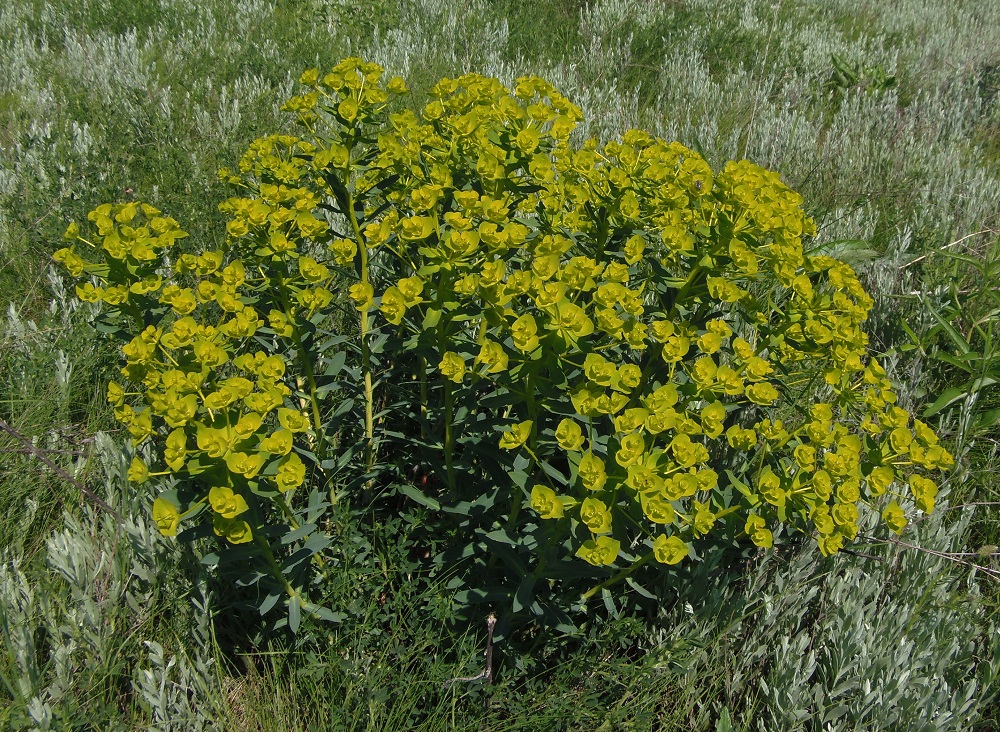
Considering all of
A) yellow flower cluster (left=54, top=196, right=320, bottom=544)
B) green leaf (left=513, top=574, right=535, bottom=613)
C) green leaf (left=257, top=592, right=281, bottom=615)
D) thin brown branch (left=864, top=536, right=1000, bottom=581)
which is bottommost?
thin brown branch (left=864, top=536, right=1000, bottom=581)

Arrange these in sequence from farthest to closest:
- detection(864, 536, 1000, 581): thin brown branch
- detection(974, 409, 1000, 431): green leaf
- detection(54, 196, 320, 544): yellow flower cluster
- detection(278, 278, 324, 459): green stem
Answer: detection(974, 409, 1000, 431): green leaf, detection(864, 536, 1000, 581): thin brown branch, detection(278, 278, 324, 459): green stem, detection(54, 196, 320, 544): yellow flower cluster

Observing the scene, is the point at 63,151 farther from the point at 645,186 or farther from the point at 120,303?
the point at 645,186

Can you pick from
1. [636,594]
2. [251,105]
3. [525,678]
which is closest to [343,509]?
[525,678]

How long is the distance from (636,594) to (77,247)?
2665 mm

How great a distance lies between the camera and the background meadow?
1.99 meters

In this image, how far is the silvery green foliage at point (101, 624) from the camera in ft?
6.25

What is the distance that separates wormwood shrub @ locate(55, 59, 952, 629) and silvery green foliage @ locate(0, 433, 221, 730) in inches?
7.4

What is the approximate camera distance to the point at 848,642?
2.05 meters

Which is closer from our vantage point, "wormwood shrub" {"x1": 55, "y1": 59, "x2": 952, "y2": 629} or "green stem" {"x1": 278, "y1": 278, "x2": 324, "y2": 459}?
"wormwood shrub" {"x1": 55, "y1": 59, "x2": 952, "y2": 629}

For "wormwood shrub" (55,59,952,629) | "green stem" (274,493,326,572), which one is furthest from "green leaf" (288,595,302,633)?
"green stem" (274,493,326,572)

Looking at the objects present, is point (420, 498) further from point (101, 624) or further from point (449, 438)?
point (101, 624)

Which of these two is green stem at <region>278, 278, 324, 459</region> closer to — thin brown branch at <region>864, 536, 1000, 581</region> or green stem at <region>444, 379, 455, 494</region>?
green stem at <region>444, 379, 455, 494</region>

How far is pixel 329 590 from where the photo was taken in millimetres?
2061

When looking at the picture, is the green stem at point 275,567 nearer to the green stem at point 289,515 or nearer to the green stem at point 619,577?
the green stem at point 289,515
